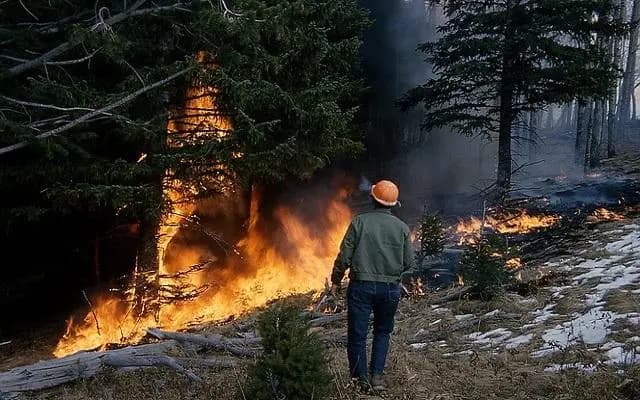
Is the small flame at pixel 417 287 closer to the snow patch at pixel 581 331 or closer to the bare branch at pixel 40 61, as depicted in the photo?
the snow patch at pixel 581 331

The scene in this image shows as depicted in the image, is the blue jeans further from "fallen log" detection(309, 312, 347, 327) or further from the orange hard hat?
"fallen log" detection(309, 312, 347, 327)

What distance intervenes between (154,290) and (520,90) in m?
11.7

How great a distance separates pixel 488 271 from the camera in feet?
26.6

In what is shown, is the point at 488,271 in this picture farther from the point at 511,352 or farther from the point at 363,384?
the point at 363,384

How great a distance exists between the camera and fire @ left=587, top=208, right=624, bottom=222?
12.4 metres

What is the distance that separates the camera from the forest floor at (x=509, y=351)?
489cm

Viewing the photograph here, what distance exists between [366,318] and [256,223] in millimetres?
10187

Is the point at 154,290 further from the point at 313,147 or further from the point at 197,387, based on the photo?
the point at 197,387

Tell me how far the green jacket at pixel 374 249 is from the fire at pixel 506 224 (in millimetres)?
8320

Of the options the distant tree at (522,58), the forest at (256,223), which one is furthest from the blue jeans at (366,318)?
the distant tree at (522,58)

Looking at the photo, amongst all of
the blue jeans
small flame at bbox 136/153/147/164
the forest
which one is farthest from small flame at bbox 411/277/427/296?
small flame at bbox 136/153/147/164

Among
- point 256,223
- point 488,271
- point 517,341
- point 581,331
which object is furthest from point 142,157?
point 581,331

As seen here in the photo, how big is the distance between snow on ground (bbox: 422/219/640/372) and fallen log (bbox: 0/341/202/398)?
3.44 m

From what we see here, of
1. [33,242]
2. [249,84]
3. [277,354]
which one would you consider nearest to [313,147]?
[249,84]
